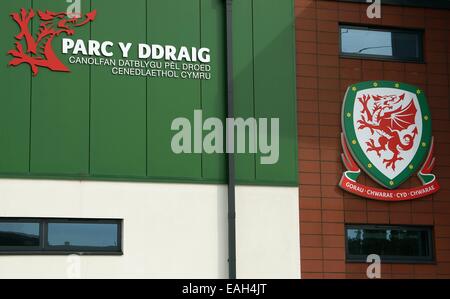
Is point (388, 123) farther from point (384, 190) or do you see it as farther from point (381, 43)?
point (381, 43)

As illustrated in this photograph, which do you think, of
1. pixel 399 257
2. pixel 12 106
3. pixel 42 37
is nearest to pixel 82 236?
pixel 12 106

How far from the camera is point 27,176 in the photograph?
440 inches

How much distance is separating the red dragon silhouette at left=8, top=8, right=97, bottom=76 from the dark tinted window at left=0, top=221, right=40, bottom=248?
1892 millimetres

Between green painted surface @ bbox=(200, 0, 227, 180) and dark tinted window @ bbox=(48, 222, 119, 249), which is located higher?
green painted surface @ bbox=(200, 0, 227, 180)

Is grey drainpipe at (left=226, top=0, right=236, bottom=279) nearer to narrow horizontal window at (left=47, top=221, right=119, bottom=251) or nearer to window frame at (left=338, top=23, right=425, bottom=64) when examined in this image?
narrow horizontal window at (left=47, top=221, right=119, bottom=251)

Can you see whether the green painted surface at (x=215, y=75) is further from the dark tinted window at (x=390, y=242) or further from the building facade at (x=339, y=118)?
the dark tinted window at (x=390, y=242)

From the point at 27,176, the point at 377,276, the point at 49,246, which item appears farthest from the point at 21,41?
the point at 377,276

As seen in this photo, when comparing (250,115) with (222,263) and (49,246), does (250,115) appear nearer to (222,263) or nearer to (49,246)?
(222,263)

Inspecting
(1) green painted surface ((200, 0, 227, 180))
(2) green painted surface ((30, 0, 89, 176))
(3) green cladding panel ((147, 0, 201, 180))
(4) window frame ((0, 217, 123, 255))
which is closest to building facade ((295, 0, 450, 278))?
(1) green painted surface ((200, 0, 227, 180))

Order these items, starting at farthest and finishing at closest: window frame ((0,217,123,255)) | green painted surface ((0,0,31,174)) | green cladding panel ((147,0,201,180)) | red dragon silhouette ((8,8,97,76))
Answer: green cladding panel ((147,0,201,180)), red dragon silhouette ((8,8,97,76)), green painted surface ((0,0,31,174)), window frame ((0,217,123,255))

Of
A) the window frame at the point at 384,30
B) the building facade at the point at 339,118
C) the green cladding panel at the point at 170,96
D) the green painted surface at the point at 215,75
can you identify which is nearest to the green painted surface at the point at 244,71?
the green painted surface at the point at 215,75

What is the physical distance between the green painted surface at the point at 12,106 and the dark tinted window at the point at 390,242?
4.41 m

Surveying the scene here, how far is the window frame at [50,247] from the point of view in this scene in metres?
11.0

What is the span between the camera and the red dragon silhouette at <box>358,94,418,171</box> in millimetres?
12570
